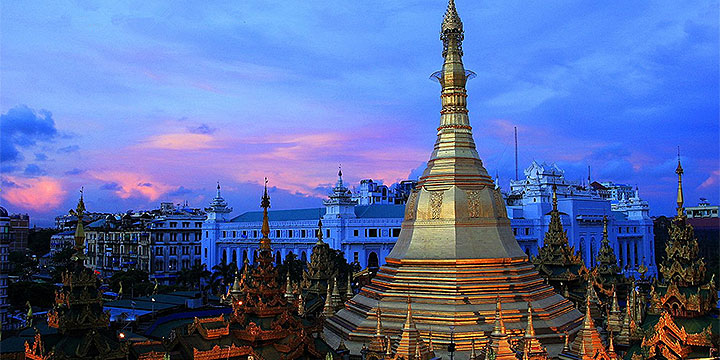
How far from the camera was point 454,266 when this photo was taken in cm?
1552

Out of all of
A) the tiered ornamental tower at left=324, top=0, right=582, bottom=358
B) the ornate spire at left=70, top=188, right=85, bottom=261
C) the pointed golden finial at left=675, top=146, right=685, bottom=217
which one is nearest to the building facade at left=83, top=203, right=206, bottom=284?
the tiered ornamental tower at left=324, top=0, right=582, bottom=358

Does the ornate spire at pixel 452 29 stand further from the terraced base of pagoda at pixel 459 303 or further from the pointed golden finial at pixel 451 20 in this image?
the terraced base of pagoda at pixel 459 303

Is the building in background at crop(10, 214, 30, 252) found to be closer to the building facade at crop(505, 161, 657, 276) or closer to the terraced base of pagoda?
the terraced base of pagoda

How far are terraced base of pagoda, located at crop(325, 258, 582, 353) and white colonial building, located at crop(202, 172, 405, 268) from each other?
4158 cm

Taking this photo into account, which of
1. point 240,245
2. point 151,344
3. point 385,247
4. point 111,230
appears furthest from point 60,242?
point 151,344

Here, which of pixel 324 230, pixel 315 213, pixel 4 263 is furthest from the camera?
pixel 315 213

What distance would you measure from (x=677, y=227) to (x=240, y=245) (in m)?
65.5

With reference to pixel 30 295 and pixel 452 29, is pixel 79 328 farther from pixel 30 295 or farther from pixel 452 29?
pixel 30 295

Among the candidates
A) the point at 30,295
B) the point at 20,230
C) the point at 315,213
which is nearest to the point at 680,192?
the point at 30,295

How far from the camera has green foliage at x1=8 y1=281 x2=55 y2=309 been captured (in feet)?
120

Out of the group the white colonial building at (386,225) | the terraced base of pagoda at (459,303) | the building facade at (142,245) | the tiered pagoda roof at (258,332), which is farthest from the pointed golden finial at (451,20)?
the building facade at (142,245)

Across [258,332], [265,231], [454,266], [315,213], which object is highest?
[315,213]

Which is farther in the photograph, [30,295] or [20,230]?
[20,230]

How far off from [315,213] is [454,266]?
5781cm
